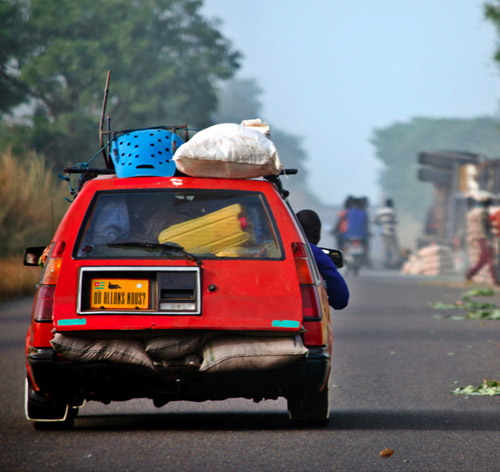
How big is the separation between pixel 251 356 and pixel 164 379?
0.49 metres

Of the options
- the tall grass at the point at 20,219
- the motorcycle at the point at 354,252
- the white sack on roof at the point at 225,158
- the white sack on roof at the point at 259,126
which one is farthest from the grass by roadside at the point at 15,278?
the white sack on roof at the point at 225,158

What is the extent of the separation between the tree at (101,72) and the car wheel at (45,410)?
110ft

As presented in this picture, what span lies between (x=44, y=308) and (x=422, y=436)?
2.24 metres

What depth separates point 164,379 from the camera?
650 cm

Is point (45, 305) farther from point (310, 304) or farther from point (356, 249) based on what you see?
point (356, 249)

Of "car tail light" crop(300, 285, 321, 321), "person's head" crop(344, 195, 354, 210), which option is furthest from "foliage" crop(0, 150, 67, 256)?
"car tail light" crop(300, 285, 321, 321)

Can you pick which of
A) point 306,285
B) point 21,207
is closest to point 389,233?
point 21,207

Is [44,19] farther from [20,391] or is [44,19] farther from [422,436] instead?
[422,436]

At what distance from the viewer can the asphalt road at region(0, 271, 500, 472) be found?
6004 millimetres

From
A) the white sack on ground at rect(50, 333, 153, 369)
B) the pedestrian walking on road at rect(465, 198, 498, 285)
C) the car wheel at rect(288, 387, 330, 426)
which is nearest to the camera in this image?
the white sack on ground at rect(50, 333, 153, 369)

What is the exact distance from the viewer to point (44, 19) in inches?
1624

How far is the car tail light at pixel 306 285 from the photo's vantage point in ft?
21.5

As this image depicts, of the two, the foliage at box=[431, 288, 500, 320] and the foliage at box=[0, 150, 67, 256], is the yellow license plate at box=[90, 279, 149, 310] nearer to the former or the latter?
the foliage at box=[431, 288, 500, 320]

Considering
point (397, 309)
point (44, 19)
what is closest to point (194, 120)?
point (44, 19)
